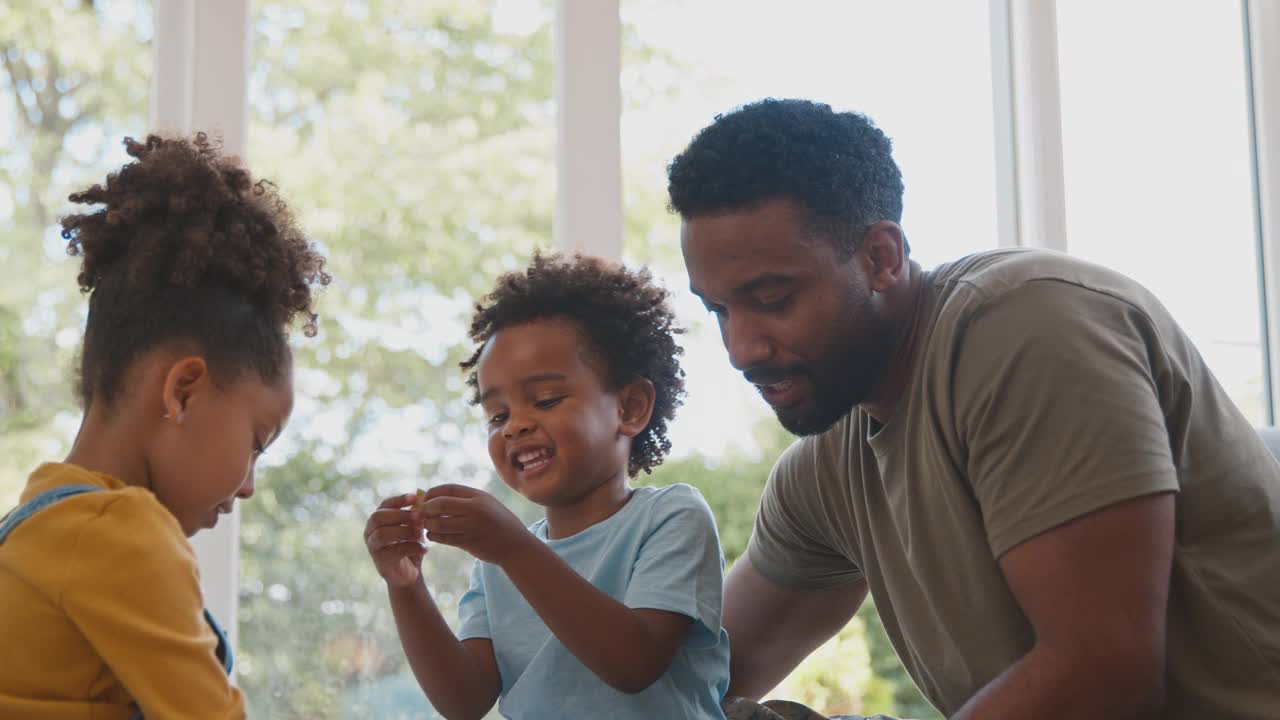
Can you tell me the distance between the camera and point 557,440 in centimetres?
168

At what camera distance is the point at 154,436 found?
124 centimetres

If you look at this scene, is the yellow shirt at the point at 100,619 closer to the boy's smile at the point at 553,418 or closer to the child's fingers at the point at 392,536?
the child's fingers at the point at 392,536

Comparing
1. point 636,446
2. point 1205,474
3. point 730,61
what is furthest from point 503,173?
point 1205,474

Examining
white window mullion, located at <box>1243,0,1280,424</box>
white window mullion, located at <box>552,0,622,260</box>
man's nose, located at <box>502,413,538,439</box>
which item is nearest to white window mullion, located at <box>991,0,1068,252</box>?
white window mullion, located at <box>1243,0,1280,424</box>

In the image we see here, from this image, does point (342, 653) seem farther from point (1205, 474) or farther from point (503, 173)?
point (1205, 474)

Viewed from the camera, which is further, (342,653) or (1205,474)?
(342,653)

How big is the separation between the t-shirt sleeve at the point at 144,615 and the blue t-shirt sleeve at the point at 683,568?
58 centimetres

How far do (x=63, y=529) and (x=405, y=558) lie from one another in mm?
559

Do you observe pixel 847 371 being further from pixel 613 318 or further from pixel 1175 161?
pixel 1175 161

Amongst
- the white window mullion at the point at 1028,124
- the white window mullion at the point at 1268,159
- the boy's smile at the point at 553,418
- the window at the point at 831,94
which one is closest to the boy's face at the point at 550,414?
the boy's smile at the point at 553,418

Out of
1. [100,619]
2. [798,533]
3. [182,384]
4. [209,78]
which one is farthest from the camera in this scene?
[209,78]

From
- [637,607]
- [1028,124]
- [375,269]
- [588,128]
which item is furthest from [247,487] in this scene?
[1028,124]

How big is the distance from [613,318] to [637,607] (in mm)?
435

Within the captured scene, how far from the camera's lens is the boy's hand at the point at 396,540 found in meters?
1.58
